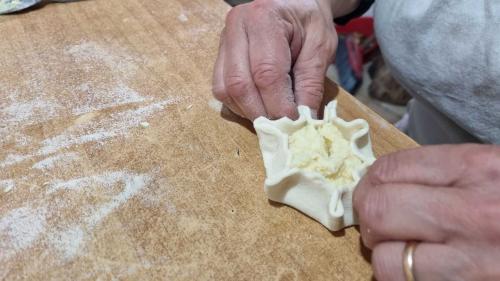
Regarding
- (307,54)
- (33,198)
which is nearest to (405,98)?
(307,54)

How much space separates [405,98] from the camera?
2.49 meters

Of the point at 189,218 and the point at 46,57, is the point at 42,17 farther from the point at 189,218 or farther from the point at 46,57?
the point at 189,218

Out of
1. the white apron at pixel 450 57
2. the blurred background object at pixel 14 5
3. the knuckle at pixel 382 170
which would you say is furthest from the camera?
the blurred background object at pixel 14 5

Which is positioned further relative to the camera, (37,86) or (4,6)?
(4,6)

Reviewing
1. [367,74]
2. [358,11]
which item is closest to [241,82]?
[358,11]

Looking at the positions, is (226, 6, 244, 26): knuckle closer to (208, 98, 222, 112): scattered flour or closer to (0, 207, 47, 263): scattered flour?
(208, 98, 222, 112): scattered flour

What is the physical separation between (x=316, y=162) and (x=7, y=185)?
1.83 feet

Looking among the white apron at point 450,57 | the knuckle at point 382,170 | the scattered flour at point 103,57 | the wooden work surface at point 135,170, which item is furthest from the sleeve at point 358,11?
the knuckle at point 382,170

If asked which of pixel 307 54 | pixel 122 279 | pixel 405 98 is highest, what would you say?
pixel 307 54

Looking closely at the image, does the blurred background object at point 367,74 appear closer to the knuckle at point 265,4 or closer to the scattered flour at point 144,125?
the knuckle at point 265,4

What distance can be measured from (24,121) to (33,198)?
0.69 feet

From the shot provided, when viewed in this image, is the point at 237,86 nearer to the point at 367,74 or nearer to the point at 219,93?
the point at 219,93

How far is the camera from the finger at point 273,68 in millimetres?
886

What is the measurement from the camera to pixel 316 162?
2.59 ft
